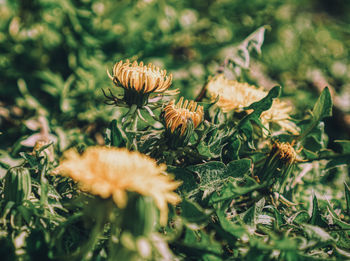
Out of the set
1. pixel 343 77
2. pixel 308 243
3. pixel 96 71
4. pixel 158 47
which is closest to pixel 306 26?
pixel 343 77

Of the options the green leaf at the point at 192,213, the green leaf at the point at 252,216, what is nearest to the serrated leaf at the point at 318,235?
the green leaf at the point at 252,216

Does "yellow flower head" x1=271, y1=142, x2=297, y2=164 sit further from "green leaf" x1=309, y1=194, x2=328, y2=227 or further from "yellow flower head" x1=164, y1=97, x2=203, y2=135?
"yellow flower head" x1=164, y1=97, x2=203, y2=135

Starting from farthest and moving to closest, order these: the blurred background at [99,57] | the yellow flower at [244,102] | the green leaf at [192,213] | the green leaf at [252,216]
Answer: the blurred background at [99,57] → the yellow flower at [244,102] → the green leaf at [252,216] → the green leaf at [192,213]

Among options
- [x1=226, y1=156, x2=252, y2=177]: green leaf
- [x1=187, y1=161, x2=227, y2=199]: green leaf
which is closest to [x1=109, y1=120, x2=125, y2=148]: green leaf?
[x1=187, y1=161, x2=227, y2=199]: green leaf

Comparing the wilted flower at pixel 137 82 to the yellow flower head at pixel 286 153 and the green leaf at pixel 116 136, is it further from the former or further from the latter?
the yellow flower head at pixel 286 153

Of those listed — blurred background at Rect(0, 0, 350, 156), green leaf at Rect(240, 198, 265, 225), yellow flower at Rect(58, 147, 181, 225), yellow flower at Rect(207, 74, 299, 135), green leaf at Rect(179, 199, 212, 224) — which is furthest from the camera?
blurred background at Rect(0, 0, 350, 156)

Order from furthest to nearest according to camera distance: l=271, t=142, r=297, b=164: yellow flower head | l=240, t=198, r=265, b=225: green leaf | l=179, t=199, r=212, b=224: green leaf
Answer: l=271, t=142, r=297, b=164: yellow flower head
l=240, t=198, r=265, b=225: green leaf
l=179, t=199, r=212, b=224: green leaf
